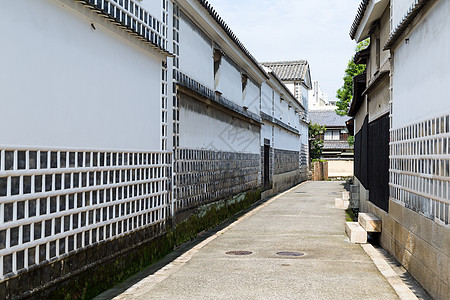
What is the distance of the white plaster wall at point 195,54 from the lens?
481 inches

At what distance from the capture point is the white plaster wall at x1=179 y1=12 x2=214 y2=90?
12227 mm

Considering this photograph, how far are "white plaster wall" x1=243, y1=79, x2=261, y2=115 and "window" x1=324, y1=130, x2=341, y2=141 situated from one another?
3936cm

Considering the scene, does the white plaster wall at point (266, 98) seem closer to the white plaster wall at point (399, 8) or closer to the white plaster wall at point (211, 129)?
the white plaster wall at point (211, 129)

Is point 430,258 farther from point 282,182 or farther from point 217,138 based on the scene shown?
point 282,182

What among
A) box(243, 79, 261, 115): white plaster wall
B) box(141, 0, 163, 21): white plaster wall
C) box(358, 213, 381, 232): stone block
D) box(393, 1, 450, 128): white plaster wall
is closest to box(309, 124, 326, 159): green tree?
box(243, 79, 261, 115): white plaster wall

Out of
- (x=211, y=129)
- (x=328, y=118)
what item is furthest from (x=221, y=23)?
(x=328, y=118)

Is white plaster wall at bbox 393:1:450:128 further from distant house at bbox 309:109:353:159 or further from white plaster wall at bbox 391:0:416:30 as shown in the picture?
distant house at bbox 309:109:353:159

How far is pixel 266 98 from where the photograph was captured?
25.8 metres

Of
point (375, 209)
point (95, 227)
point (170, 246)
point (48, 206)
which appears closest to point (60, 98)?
point (48, 206)

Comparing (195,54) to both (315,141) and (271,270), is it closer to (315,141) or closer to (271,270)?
(271,270)

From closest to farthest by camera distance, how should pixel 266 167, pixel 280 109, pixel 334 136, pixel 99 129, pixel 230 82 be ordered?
pixel 99 129, pixel 230 82, pixel 266 167, pixel 280 109, pixel 334 136

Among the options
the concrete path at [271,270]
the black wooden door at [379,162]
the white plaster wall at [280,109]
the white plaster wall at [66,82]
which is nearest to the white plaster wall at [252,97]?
the white plaster wall at [280,109]

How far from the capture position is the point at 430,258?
23.4ft

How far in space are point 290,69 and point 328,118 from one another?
23116 millimetres
